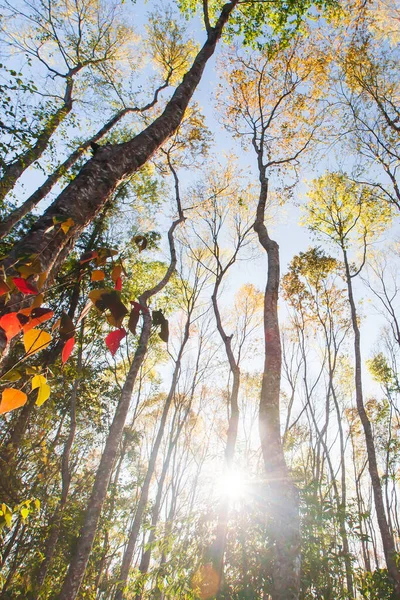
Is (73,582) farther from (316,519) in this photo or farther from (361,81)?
(361,81)

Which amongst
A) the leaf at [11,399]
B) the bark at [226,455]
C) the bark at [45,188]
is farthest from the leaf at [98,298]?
the bark at [45,188]

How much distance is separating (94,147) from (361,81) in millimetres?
11710

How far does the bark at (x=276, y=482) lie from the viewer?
2.89 m

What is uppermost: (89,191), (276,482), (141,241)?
(89,191)

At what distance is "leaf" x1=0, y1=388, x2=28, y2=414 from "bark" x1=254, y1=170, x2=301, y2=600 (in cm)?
336

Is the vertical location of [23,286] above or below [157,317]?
below

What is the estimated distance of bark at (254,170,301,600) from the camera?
114 inches

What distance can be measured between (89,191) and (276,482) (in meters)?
3.28

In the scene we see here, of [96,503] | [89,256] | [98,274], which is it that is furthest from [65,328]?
[96,503]

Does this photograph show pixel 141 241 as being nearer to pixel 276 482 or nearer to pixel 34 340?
pixel 34 340

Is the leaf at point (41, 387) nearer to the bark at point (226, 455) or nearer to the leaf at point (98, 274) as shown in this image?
the leaf at point (98, 274)

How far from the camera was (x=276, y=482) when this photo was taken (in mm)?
3244

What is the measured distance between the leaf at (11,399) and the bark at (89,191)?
0.39m

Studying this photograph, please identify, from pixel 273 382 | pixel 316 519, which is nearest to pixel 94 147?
pixel 273 382
